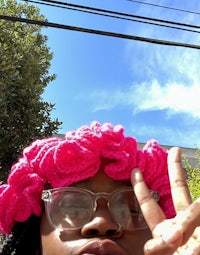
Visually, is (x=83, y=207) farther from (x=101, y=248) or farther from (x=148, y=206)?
(x=148, y=206)

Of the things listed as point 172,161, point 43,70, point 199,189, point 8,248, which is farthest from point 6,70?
point 172,161

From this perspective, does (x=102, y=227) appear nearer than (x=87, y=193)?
Yes

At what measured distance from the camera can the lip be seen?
1.65 meters

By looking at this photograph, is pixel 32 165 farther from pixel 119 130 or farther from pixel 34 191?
pixel 119 130

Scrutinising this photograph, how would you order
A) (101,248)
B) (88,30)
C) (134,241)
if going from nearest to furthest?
(101,248) → (134,241) → (88,30)

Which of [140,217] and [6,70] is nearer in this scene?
[140,217]

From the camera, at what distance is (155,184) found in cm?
195

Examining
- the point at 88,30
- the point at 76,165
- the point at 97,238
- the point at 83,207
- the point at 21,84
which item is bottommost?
the point at 97,238

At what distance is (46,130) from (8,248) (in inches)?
296

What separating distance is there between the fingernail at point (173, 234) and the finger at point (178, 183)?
18 cm

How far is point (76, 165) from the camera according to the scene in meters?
1.85

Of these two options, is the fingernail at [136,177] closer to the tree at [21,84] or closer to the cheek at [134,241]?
the cheek at [134,241]

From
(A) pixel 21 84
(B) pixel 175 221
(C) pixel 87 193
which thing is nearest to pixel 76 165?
(C) pixel 87 193

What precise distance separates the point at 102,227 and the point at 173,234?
489mm
